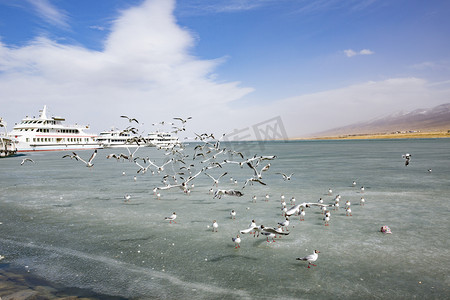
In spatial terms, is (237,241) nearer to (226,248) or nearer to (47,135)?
(226,248)

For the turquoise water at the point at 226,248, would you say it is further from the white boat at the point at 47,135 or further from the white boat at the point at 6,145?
the white boat at the point at 47,135

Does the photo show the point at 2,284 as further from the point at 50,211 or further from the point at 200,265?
the point at 50,211

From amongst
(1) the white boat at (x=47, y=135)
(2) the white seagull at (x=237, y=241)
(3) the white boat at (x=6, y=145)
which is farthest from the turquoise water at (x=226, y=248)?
A: (1) the white boat at (x=47, y=135)

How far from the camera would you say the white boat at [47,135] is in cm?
11462

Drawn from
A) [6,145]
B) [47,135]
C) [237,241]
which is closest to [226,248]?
[237,241]

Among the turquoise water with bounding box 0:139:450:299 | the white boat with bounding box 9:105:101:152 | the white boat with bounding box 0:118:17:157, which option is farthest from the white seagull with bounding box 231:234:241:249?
the white boat with bounding box 9:105:101:152

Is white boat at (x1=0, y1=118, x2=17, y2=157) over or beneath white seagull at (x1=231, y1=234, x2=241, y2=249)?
over

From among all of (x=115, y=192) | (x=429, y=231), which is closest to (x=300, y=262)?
(x=429, y=231)

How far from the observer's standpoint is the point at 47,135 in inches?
4764

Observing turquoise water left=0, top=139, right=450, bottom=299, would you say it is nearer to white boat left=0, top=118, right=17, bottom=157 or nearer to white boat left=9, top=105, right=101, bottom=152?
white boat left=0, top=118, right=17, bottom=157

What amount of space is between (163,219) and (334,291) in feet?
41.5

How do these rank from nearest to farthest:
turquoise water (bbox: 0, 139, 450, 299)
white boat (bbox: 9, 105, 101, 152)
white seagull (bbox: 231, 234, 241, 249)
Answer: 1. turquoise water (bbox: 0, 139, 450, 299)
2. white seagull (bbox: 231, 234, 241, 249)
3. white boat (bbox: 9, 105, 101, 152)

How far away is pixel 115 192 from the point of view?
3108 centimetres

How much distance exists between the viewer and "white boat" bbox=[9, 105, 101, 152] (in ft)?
376
